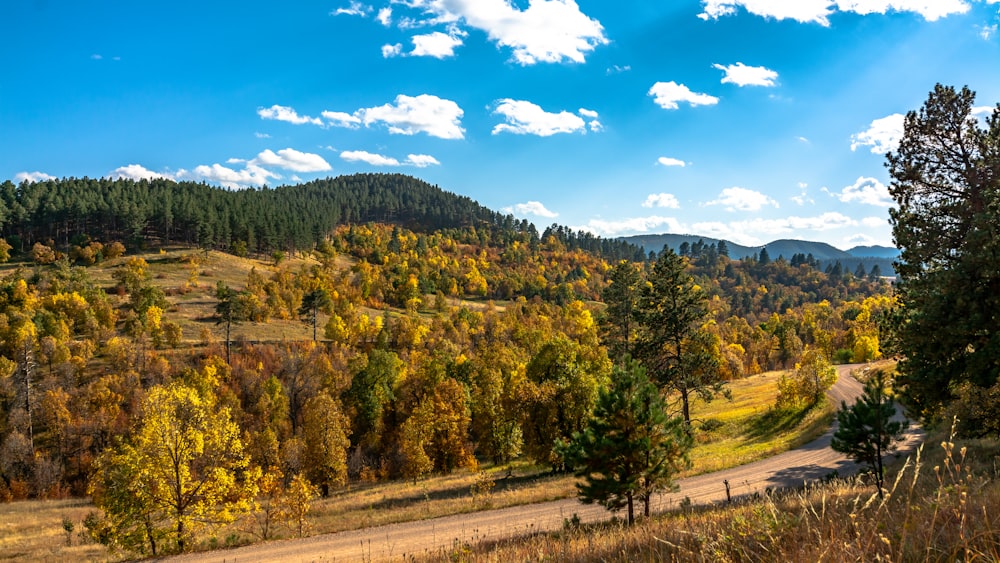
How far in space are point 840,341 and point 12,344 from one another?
151781mm

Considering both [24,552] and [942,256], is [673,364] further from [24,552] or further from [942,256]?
[24,552]

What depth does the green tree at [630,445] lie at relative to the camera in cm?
1719

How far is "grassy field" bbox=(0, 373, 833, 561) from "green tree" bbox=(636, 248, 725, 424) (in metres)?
3.13

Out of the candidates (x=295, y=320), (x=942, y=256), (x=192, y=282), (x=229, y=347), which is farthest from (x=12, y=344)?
(x=942, y=256)

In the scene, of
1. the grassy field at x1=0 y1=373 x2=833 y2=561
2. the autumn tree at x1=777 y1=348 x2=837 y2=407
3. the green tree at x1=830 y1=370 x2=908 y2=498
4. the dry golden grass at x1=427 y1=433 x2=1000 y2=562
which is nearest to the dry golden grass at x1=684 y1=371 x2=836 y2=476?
the grassy field at x1=0 y1=373 x2=833 y2=561

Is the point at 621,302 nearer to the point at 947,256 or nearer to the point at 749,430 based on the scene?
the point at 749,430

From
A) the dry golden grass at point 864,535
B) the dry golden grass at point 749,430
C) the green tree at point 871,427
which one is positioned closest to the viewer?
the dry golden grass at point 864,535

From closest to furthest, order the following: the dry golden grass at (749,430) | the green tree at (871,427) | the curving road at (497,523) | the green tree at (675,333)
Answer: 1. the green tree at (871,427)
2. the curving road at (497,523)
3. the green tree at (675,333)
4. the dry golden grass at (749,430)

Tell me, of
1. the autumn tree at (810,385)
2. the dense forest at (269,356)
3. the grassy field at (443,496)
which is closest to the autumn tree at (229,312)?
the dense forest at (269,356)

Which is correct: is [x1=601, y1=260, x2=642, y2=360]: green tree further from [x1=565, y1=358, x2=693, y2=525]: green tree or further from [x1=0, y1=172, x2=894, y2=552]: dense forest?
[x1=565, y1=358, x2=693, y2=525]: green tree

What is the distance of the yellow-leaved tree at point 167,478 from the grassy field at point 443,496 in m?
2.37

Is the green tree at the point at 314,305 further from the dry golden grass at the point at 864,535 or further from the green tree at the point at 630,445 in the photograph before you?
the dry golden grass at the point at 864,535

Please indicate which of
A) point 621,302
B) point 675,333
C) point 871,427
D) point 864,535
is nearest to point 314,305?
point 621,302

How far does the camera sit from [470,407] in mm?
57250
